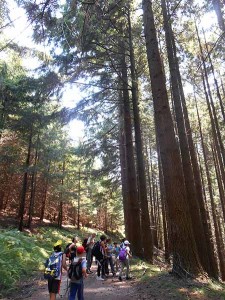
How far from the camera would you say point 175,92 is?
11125 millimetres

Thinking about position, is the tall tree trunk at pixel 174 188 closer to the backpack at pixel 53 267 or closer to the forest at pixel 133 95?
the forest at pixel 133 95

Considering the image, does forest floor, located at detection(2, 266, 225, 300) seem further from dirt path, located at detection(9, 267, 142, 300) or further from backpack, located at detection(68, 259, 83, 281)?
backpack, located at detection(68, 259, 83, 281)

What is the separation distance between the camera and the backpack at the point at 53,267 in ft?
20.1

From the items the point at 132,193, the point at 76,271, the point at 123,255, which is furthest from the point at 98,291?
the point at 132,193

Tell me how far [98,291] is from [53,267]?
8.48 feet

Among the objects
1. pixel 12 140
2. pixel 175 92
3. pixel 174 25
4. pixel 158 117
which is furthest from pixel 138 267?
pixel 12 140

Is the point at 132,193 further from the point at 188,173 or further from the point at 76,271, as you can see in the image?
the point at 76,271

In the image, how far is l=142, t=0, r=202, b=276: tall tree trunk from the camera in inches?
271

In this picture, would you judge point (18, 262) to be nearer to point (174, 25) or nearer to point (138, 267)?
point (138, 267)

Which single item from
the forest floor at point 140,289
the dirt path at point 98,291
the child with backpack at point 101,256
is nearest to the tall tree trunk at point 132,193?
the child with backpack at point 101,256

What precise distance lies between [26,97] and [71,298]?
1245cm

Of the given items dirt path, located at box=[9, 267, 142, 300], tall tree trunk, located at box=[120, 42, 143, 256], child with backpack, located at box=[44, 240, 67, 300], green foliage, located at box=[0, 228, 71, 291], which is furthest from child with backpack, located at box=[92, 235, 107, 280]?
child with backpack, located at box=[44, 240, 67, 300]

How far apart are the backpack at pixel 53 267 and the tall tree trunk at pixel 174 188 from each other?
2.90 meters

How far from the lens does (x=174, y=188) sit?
721cm
